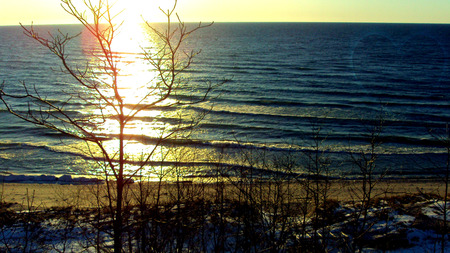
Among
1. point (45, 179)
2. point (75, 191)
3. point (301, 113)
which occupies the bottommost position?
point (45, 179)

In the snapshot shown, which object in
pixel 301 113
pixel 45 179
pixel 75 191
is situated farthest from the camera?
pixel 301 113

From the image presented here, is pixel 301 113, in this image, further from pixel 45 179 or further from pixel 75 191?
pixel 45 179

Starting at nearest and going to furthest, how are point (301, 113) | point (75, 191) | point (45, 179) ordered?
1. point (75, 191)
2. point (45, 179)
3. point (301, 113)

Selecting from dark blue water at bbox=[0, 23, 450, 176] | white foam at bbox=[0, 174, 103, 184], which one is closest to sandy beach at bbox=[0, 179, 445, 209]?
white foam at bbox=[0, 174, 103, 184]

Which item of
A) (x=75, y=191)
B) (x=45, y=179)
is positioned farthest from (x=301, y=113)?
(x=45, y=179)

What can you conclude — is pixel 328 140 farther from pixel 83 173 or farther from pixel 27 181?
pixel 27 181

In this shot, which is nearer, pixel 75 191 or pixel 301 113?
pixel 75 191

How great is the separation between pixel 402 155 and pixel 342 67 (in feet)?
92.1

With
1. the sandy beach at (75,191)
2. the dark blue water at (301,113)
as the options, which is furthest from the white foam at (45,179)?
the dark blue water at (301,113)

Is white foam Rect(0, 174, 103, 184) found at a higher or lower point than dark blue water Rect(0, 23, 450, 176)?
lower

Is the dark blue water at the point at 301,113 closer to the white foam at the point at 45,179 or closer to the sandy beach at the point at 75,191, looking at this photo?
the white foam at the point at 45,179

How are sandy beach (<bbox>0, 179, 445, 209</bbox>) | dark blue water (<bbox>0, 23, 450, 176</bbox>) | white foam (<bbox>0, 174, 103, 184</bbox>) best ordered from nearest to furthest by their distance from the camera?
sandy beach (<bbox>0, 179, 445, 209</bbox>) → white foam (<bbox>0, 174, 103, 184</bbox>) → dark blue water (<bbox>0, 23, 450, 176</bbox>)

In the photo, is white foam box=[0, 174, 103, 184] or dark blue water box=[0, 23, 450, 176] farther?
dark blue water box=[0, 23, 450, 176]

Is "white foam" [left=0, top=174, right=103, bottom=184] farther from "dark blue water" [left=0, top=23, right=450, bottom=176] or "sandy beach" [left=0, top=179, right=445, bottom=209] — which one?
"dark blue water" [left=0, top=23, right=450, bottom=176]
